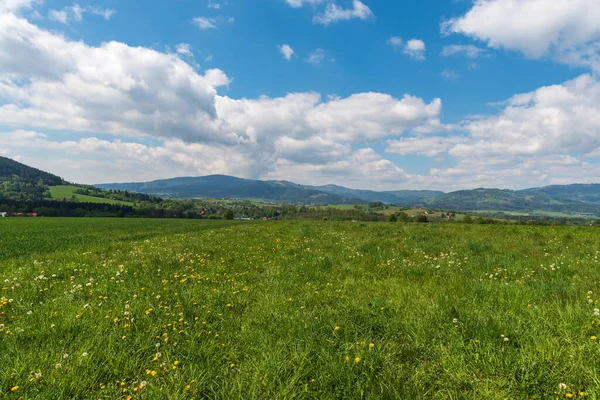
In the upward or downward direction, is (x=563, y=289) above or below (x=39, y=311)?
above

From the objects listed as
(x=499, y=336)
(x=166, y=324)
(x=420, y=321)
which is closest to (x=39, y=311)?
(x=166, y=324)

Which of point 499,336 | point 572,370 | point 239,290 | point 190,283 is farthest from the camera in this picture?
point 190,283

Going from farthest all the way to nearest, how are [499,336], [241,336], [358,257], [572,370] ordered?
1. [358,257]
2. [241,336]
3. [499,336]
4. [572,370]

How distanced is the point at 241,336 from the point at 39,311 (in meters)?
4.32

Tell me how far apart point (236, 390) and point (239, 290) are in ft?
12.9

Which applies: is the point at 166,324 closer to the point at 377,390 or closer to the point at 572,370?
the point at 377,390

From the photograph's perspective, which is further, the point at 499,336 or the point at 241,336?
the point at 241,336

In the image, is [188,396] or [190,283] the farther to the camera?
[190,283]

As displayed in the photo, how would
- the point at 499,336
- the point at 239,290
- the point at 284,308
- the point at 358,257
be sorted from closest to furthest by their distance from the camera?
the point at 499,336
the point at 284,308
the point at 239,290
the point at 358,257

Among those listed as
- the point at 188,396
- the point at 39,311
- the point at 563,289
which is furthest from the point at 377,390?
the point at 39,311

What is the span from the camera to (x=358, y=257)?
1130 centimetres

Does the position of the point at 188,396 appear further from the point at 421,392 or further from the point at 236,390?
the point at 421,392

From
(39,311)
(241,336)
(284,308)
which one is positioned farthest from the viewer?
(284,308)

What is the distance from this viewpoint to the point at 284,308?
6.00 m
